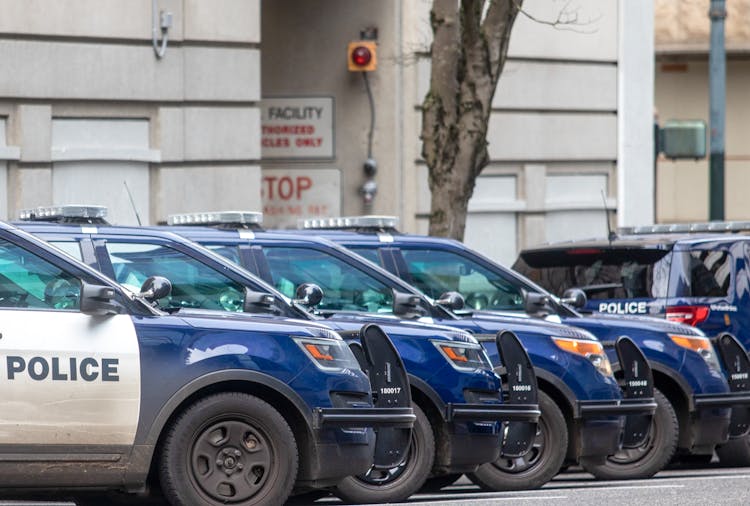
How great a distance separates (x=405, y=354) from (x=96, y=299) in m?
2.57

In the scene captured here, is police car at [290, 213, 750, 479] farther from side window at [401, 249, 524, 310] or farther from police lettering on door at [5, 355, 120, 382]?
police lettering on door at [5, 355, 120, 382]

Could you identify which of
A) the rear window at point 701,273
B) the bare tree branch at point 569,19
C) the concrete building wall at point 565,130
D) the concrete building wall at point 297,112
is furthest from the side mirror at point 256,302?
the bare tree branch at point 569,19

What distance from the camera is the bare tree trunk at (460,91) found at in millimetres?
16750

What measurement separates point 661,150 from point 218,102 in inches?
214

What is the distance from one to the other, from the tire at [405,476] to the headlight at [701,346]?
2787mm

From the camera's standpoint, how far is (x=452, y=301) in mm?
11102

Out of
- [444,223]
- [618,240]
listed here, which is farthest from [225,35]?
[618,240]

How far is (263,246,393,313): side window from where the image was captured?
36.3ft

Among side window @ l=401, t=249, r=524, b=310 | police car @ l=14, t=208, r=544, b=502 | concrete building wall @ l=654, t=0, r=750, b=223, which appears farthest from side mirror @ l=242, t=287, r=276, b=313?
concrete building wall @ l=654, t=0, r=750, b=223

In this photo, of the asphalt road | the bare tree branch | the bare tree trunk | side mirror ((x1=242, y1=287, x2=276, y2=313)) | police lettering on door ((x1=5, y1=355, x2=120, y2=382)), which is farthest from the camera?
the bare tree branch

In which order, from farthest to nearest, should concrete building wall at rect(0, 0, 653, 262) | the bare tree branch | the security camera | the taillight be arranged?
the bare tree branch, the security camera, concrete building wall at rect(0, 0, 653, 262), the taillight

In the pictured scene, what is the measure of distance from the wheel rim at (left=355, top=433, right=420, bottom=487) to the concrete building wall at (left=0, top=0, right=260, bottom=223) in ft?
27.7

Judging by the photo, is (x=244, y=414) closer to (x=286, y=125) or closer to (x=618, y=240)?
(x=618, y=240)

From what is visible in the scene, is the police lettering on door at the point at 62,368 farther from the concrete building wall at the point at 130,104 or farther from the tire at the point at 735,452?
the concrete building wall at the point at 130,104
